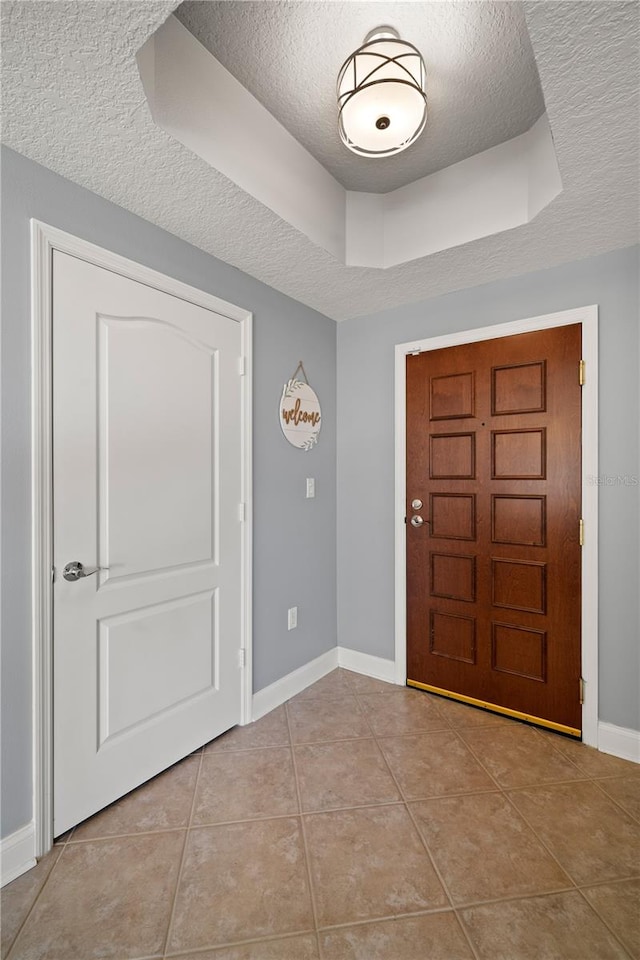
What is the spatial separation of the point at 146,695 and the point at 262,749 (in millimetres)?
623

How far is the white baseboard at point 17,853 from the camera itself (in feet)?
4.36

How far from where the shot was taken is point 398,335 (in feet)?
8.76

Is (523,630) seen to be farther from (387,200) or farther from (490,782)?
(387,200)

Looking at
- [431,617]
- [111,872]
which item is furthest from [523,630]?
[111,872]

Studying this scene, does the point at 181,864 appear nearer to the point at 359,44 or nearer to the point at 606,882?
the point at 606,882

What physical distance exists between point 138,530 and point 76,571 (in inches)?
10.8

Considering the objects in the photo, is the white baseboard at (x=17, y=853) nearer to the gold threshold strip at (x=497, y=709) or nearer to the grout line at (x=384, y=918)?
the grout line at (x=384, y=918)

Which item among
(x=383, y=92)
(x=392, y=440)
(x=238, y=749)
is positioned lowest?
(x=238, y=749)

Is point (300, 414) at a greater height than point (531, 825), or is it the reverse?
point (300, 414)

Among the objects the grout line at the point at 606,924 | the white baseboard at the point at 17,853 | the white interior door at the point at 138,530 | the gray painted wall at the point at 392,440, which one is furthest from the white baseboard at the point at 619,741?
the white baseboard at the point at 17,853

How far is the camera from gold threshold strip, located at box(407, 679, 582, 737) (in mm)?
2123

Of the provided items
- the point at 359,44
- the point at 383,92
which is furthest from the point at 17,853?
the point at 359,44

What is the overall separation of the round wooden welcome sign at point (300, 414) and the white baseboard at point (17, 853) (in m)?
1.92

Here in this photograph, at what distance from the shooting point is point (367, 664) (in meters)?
2.79
